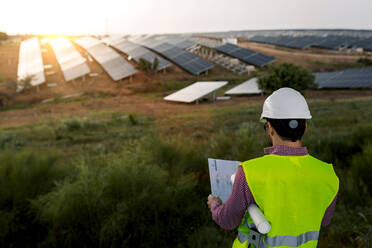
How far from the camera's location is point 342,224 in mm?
4203

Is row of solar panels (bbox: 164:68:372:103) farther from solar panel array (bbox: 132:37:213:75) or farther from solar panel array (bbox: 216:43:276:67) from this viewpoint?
solar panel array (bbox: 216:43:276:67)

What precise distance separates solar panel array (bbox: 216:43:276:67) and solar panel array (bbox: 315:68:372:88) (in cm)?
701

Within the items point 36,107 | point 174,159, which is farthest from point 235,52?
point 174,159

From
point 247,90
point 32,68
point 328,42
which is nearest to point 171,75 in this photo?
point 247,90

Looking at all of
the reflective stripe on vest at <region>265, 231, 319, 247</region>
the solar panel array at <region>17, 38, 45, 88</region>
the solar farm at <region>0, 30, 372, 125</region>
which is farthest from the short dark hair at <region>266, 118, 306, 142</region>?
the solar panel array at <region>17, 38, 45, 88</region>

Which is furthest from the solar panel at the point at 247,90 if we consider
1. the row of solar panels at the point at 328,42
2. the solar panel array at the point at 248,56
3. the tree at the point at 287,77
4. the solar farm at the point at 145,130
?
the row of solar panels at the point at 328,42

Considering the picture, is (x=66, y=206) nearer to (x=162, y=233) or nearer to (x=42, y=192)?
(x=42, y=192)

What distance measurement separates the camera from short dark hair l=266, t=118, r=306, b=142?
1947 millimetres

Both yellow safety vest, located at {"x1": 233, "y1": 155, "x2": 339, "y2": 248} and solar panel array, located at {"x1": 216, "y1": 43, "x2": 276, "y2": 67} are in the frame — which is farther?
solar panel array, located at {"x1": 216, "y1": 43, "x2": 276, "y2": 67}

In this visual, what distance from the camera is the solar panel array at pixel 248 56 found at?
107ft

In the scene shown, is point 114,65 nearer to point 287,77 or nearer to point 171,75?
point 171,75

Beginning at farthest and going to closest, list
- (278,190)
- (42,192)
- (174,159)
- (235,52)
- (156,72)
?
1. (235,52)
2. (156,72)
3. (174,159)
4. (42,192)
5. (278,190)

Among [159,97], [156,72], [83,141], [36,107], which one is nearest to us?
[83,141]

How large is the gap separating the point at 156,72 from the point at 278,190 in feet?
97.1
